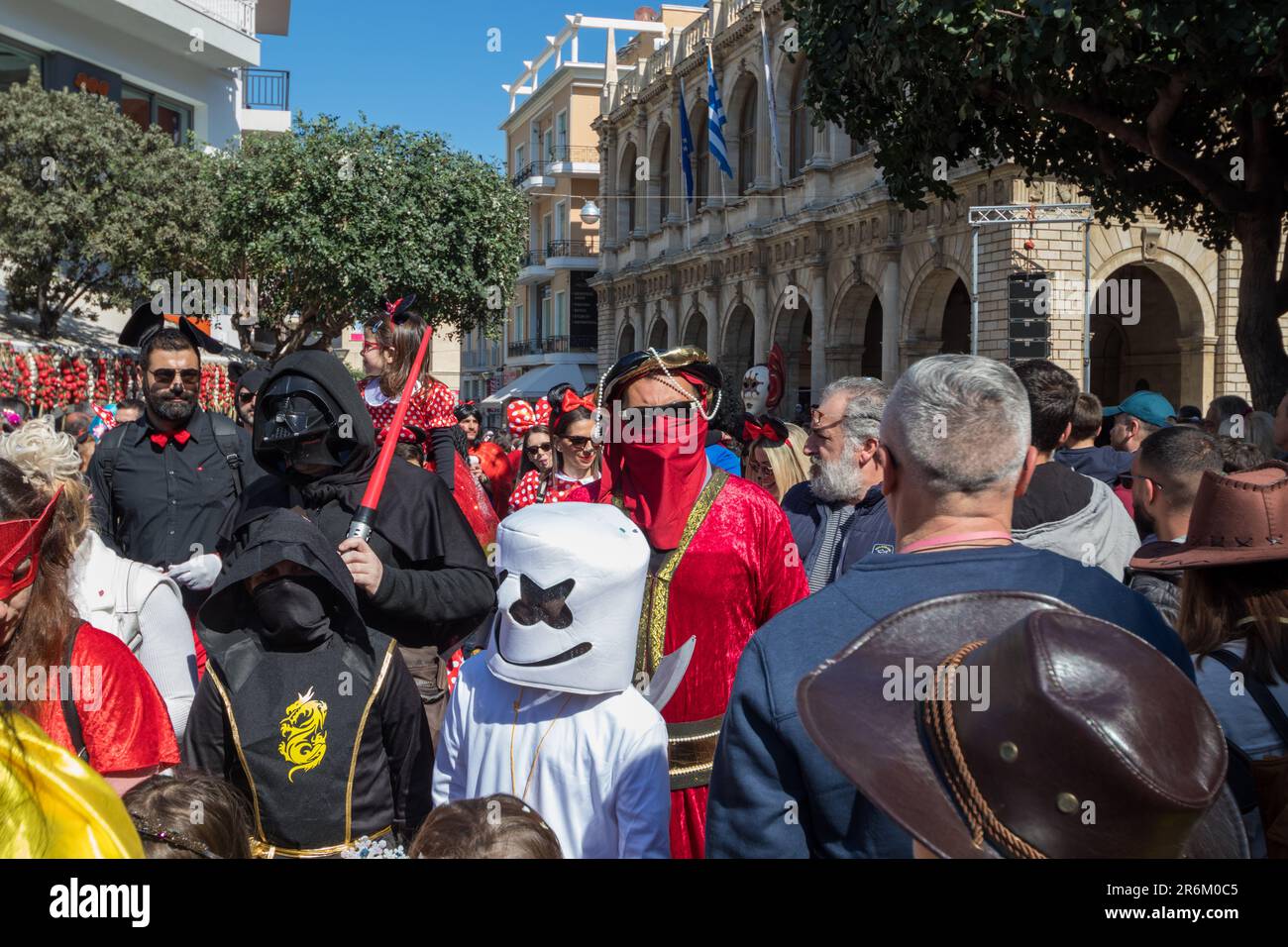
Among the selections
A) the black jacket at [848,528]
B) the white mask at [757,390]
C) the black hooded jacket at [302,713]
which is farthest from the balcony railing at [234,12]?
the black hooded jacket at [302,713]

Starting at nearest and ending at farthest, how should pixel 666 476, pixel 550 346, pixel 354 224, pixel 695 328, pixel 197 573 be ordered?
pixel 666 476
pixel 197 573
pixel 354 224
pixel 695 328
pixel 550 346

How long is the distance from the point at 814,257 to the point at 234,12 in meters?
15.1

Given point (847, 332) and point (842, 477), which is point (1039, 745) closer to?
point (842, 477)

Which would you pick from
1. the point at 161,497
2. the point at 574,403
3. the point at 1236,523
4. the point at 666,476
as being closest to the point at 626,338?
the point at 574,403

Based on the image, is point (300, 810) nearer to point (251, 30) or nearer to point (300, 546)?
point (300, 546)

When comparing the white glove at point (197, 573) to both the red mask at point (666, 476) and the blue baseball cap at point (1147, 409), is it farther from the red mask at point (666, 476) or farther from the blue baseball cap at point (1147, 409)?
the blue baseball cap at point (1147, 409)

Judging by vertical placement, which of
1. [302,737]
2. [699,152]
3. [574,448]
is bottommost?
[302,737]

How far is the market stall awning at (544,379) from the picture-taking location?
4400 cm

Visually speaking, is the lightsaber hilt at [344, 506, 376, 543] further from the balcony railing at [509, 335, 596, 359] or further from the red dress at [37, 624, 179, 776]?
the balcony railing at [509, 335, 596, 359]

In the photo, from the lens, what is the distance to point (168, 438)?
15.9 ft

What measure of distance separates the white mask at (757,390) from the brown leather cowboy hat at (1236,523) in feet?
20.4
